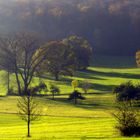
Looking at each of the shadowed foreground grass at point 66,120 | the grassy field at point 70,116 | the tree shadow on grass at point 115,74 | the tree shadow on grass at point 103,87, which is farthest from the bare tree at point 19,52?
the tree shadow on grass at point 115,74

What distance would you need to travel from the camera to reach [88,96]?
9350 cm

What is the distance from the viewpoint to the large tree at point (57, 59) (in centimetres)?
10525

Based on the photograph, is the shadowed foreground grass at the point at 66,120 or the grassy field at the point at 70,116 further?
→ the grassy field at the point at 70,116

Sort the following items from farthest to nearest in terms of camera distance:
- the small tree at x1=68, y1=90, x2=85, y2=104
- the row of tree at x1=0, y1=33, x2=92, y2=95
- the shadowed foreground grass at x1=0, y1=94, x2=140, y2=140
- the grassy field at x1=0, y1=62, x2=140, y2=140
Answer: the row of tree at x1=0, y1=33, x2=92, y2=95, the small tree at x1=68, y1=90, x2=85, y2=104, the grassy field at x1=0, y1=62, x2=140, y2=140, the shadowed foreground grass at x1=0, y1=94, x2=140, y2=140

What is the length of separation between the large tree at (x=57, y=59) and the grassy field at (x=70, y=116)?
4.18m

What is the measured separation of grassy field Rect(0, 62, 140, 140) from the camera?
48125 mm

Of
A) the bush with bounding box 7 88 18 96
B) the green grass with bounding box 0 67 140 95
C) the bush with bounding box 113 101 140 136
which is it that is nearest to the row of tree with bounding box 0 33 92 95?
the bush with bounding box 7 88 18 96

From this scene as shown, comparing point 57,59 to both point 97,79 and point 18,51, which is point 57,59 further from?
point 97,79

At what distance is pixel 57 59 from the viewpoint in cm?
10669

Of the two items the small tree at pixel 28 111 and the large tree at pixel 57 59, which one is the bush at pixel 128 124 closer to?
the small tree at pixel 28 111

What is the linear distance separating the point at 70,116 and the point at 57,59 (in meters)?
38.8

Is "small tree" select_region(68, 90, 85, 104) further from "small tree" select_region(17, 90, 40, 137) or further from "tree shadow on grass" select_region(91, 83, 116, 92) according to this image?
"small tree" select_region(17, 90, 40, 137)

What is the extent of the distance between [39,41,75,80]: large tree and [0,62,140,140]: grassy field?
13.7 feet

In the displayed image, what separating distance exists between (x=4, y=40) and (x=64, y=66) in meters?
15.4
